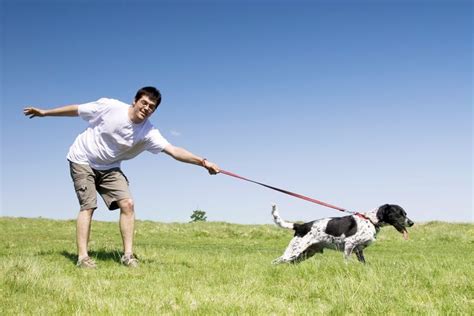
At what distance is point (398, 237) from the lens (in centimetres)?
2098

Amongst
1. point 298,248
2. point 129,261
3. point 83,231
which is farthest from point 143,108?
point 298,248

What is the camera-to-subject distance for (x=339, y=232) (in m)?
8.94

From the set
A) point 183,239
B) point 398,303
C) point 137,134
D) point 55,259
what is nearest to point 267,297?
point 398,303

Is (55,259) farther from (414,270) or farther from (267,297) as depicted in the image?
(414,270)

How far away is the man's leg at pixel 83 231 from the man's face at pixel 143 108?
178 centimetres

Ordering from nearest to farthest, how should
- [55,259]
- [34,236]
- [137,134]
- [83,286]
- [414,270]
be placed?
[83,286] < [414,270] < [137,134] < [55,259] < [34,236]

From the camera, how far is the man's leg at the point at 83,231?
820 centimetres

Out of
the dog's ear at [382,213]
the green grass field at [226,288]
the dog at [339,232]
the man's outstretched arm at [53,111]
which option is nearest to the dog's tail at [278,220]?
the dog at [339,232]

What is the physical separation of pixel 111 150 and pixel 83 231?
1.40 m

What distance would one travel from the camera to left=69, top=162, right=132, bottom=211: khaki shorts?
840cm

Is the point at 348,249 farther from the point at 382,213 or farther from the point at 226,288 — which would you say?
the point at 226,288

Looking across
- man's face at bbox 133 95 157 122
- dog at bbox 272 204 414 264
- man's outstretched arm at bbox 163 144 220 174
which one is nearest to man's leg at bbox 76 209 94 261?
man's outstretched arm at bbox 163 144 220 174

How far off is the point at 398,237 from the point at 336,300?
54.9 feet

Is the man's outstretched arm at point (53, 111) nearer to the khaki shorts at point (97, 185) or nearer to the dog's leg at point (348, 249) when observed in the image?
the khaki shorts at point (97, 185)
